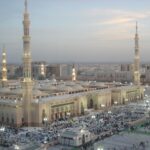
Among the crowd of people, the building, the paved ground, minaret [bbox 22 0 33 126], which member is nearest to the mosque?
minaret [bbox 22 0 33 126]

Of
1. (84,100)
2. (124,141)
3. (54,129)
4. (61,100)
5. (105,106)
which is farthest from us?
(105,106)

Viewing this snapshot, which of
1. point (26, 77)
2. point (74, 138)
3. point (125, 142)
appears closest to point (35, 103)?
point (26, 77)

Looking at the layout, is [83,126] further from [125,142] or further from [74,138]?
[74,138]

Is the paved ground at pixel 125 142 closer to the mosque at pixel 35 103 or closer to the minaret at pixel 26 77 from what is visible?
the mosque at pixel 35 103

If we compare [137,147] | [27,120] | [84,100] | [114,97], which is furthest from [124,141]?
[114,97]

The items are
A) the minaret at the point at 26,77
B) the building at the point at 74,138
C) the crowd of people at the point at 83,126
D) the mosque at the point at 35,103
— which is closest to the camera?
the building at the point at 74,138

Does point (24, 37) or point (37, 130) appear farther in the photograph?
point (24, 37)

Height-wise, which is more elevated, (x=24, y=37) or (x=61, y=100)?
(x=24, y=37)

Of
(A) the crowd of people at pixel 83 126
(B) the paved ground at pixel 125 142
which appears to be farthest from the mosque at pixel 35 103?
(B) the paved ground at pixel 125 142

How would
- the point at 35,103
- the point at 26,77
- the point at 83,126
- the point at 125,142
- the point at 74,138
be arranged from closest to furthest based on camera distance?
the point at 74,138, the point at 125,142, the point at 83,126, the point at 35,103, the point at 26,77

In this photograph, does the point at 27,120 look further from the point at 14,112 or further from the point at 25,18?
the point at 25,18

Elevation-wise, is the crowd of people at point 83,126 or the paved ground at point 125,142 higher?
the crowd of people at point 83,126
